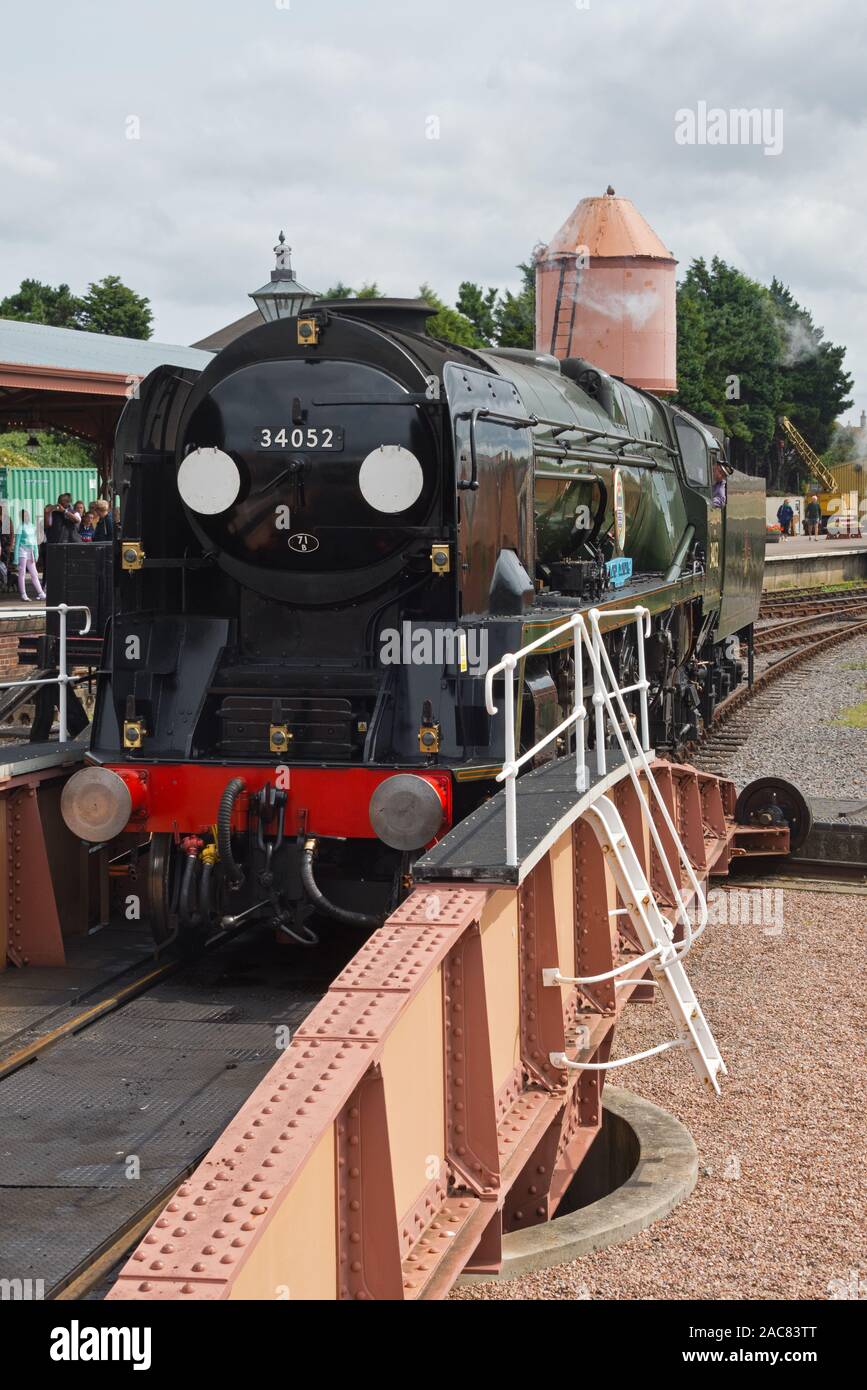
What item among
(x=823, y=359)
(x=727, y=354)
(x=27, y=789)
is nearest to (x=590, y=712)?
(x=27, y=789)

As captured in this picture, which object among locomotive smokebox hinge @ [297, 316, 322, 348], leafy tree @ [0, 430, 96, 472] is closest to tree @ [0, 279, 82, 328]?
leafy tree @ [0, 430, 96, 472]

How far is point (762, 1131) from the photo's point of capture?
641cm

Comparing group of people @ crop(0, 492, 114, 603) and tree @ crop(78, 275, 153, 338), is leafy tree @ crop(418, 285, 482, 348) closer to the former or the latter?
tree @ crop(78, 275, 153, 338)

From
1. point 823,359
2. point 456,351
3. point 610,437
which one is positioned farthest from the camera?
point 823,359

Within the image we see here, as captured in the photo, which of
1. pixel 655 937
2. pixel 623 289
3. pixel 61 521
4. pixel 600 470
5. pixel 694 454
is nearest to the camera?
pixel 655 937

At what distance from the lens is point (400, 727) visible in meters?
7.78

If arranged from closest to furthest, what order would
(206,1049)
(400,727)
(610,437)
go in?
1. (206,1049)
2. (400,727)
3. (610,437)

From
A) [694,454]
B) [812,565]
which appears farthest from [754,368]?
[694,454]

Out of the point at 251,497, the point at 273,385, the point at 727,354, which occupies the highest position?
the point at 727,354

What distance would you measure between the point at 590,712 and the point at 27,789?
3.60 meters

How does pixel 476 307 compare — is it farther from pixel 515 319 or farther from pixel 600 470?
pixel 600 470

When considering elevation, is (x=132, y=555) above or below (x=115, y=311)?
below

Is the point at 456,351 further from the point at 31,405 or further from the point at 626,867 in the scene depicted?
the point at 31,405

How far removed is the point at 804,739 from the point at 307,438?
10199 mm
